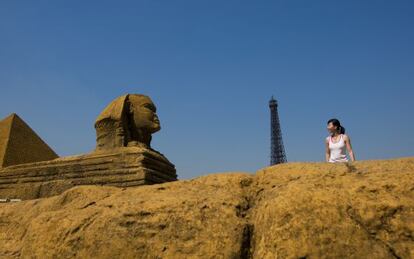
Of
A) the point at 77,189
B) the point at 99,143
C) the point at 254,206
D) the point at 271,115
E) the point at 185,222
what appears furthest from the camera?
the point at 271,115

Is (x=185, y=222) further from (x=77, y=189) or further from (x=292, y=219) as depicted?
(x=77, y=189)

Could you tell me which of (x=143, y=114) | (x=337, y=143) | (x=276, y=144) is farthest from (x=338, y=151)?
(x=276, y=144)

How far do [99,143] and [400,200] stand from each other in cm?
1084

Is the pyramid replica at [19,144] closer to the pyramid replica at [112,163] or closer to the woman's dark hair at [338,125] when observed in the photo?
the pyramid replica at [112,163]

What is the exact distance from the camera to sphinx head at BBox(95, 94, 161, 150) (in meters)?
11.8

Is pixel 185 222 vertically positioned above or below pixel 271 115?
below

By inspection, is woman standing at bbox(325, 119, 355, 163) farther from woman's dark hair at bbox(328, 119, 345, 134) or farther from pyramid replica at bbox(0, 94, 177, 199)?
pyramid replica at bbox(0, 94, 177, 199)

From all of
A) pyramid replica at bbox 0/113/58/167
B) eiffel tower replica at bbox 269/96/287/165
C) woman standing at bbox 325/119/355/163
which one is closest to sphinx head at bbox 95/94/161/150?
woman standing at bbox 325/119/355/163

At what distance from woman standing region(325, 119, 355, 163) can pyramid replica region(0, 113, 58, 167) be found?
17.1m

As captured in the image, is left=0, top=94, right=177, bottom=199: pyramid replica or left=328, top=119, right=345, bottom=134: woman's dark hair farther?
left=0, top=94, right=177, bottom=199: pyramid replica

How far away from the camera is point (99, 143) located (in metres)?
12.0

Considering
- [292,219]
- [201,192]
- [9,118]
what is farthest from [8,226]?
[9,118]

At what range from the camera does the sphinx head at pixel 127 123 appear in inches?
464

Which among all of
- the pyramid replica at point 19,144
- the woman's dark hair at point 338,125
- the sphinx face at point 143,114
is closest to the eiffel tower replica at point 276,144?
the pyramid replica at point 19,144
